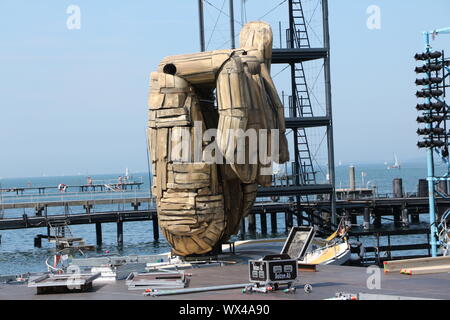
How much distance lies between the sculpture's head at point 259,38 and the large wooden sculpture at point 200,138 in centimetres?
7

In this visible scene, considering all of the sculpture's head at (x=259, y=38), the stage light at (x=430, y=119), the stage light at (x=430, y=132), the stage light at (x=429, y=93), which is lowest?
the stage light at (x=430, y=132)

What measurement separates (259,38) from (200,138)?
3930 mm

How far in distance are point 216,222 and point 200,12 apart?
1569 cm

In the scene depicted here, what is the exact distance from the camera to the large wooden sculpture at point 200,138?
26.3 metres

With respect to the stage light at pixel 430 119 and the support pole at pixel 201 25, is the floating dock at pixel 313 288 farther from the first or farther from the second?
the support pole at pixel 201 25

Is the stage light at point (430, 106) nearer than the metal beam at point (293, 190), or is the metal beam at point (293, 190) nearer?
the stage light at point (430, 106)

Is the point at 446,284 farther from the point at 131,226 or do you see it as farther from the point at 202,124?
the point at 131,226

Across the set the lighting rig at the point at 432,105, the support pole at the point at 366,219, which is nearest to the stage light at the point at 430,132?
the lighting rig at the point at 432,105

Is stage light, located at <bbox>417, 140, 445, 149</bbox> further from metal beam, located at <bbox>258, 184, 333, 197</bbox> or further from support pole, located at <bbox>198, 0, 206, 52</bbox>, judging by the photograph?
support pole, located at <bbox>198, 0, 206, 52</bbox>

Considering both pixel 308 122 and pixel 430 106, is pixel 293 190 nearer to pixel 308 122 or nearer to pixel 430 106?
pixel 308 122

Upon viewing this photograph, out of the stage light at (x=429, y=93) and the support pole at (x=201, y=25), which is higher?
the support pole at (x=201, y=25)

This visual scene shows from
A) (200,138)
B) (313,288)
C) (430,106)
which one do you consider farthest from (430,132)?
(313,288)

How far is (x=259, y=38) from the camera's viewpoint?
28344 millimetres

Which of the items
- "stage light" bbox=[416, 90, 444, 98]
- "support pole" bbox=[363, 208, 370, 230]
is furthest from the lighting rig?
"support pole" bbox=[363, 208, 370, 230]
